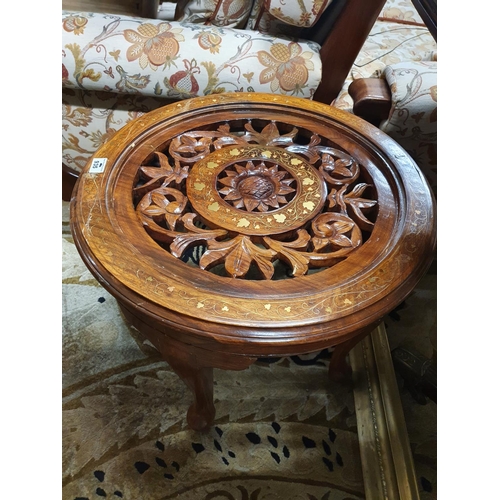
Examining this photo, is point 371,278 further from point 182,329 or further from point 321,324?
point 182,329

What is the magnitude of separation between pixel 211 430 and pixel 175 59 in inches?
33.8

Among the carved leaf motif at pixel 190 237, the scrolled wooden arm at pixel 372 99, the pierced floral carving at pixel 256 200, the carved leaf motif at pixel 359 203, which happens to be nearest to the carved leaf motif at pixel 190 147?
the pierced floral carving at pixel 256 200

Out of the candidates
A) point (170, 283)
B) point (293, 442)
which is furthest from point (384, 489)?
point (170, 283)

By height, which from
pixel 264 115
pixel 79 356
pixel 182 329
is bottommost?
pixel 79 356

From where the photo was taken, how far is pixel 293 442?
37.5 inches

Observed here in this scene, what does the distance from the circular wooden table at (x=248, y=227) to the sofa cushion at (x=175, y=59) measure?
0.68 feet

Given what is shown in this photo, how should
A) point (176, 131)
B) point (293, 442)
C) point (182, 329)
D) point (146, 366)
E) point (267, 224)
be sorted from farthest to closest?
1. point (146, 366)
2. point (293, 442)
3. point (176, 131)
4. point (267, 224)
5. point (182, 329)

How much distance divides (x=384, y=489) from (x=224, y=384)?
0.39 m

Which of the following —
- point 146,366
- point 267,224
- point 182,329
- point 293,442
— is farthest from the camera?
point 146,366

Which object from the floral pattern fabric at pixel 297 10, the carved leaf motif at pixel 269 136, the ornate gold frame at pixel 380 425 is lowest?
the ornate gold frame at pixel 380 425

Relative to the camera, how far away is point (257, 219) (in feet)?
2.33

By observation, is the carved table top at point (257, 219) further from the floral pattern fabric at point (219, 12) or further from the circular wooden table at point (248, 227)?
the floral pattern fabric at point (219, 12)

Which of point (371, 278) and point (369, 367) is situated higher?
point (371, 278)

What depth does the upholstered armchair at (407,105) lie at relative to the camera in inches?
39.2
